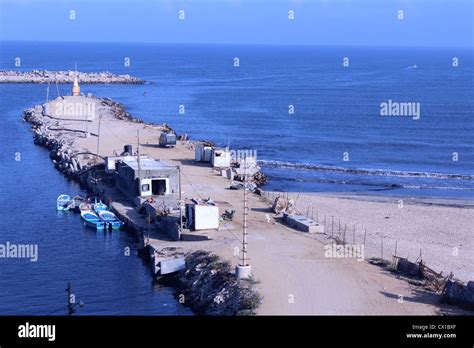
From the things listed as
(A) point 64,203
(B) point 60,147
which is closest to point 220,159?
(A) point 64,203

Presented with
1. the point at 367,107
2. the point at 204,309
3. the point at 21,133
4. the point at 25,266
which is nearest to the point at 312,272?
the point at 204,309

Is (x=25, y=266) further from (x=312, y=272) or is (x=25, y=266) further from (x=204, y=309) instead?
(x=312, y=272)

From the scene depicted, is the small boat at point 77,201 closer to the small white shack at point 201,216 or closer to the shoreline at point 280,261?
the shoreline at point 280,261

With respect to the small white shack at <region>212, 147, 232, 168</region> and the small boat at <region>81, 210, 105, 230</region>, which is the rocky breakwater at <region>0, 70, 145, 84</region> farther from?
the small boat at <region>81, 210, 105, 230</region>

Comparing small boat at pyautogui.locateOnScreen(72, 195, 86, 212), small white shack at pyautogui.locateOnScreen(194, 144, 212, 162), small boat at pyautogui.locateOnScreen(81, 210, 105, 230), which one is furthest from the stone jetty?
small white shack at pyautogui.locateOnScreen(194, 144, 212, 162)

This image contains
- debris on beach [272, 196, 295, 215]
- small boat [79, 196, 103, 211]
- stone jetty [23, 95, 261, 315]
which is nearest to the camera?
stone jetty [23, 95, 261, 315]
